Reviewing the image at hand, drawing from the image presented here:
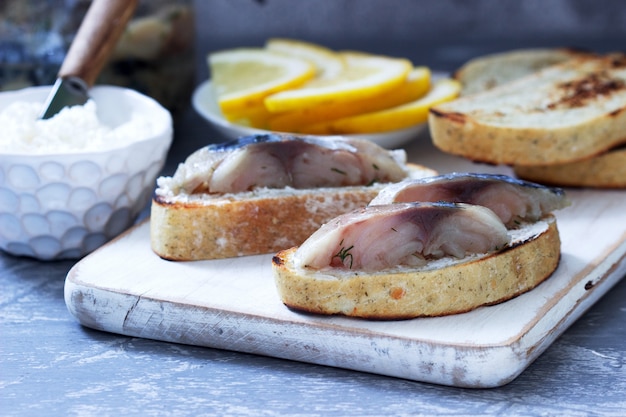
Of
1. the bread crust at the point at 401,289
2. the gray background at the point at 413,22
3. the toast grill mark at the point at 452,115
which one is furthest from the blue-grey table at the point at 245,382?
the gray background at the point at 413,22

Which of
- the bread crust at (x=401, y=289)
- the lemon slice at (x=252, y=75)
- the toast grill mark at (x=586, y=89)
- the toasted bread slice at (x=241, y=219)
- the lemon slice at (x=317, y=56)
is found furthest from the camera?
the lemon slice at (x=317, y=56)

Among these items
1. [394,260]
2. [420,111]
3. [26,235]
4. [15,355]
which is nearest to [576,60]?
[420,111]

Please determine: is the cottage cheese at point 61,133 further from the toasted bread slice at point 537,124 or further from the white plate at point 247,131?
the toasted bread slice at point 537,124

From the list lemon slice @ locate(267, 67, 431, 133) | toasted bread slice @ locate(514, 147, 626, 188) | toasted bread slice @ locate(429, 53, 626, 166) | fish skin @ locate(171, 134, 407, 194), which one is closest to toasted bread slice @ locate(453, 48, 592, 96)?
lemon slice @ locate(267, 67, 431, 133)

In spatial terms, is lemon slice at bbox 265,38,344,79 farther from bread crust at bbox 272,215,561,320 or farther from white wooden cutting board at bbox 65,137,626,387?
bread crust at bbox 272,215,561,320

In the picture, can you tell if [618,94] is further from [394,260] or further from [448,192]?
[394,260]

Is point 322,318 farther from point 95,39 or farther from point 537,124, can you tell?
point 95,39

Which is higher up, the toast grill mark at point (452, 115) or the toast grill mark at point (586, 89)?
the toast grill mark at point (586, 89)
